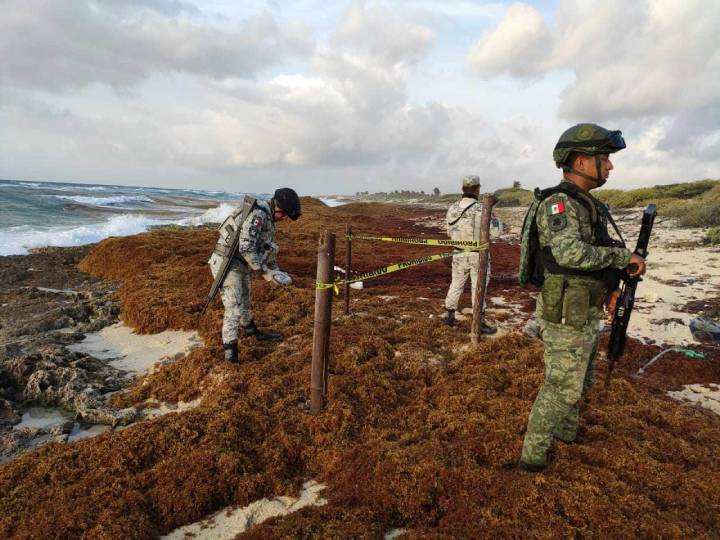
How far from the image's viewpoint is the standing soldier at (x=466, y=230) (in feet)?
20.3

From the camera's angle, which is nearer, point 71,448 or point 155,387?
point 71,448

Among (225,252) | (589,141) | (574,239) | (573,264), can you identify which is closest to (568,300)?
(573,264)

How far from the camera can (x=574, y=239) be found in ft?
8.66

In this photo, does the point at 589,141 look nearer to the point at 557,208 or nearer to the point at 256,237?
the point at 557,208

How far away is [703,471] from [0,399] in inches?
280

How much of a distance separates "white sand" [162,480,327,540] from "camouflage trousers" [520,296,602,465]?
1695 mm

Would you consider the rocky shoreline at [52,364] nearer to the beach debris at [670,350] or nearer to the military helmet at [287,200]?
the military helmet at [287,200]

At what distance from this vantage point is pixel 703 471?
311cm

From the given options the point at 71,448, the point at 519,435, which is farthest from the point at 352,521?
the point at 71,448

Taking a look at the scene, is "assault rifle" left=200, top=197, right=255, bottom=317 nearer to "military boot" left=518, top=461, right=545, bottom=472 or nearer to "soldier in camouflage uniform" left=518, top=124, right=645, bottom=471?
"soldier in camouflage uniform" left=518, top=124, right=645, bottom=471

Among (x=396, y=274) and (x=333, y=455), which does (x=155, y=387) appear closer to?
(x=333, y=455)

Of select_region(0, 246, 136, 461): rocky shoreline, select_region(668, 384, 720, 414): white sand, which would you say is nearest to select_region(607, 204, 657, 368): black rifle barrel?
select_region(668, 384, 720, 414): white sand

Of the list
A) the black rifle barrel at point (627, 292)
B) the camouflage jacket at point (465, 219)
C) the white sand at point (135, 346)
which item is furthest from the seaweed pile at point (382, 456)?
the camouflage jacket at point (465, 219)

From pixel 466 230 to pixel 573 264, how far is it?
3.76 m
